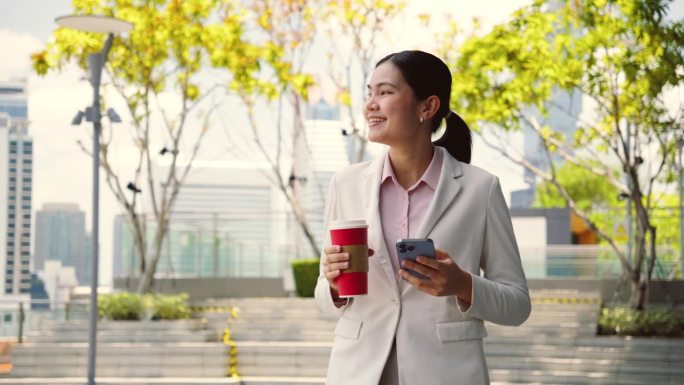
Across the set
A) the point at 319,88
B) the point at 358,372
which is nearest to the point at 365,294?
the point at 358,372

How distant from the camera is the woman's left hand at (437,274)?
66.9 inches

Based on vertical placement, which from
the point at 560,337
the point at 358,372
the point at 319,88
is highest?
the point at 319,88

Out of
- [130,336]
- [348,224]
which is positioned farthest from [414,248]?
[130,336]

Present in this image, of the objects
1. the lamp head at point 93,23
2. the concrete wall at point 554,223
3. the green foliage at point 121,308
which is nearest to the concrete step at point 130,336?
the green foliage at point 121,308

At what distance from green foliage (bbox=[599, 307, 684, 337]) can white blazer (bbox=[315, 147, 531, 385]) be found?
411 inches

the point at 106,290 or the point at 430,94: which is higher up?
the point at 430,94

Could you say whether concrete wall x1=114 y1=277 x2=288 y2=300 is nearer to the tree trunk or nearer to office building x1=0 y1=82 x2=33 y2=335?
the tree trunk

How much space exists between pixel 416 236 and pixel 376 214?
0.35ft

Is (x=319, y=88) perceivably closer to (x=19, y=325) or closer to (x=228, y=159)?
(x=228, y=159)

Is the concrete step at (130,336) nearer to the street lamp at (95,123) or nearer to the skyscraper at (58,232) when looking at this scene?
the street lamp at (95,123)

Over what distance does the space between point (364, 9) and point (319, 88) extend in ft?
5.26

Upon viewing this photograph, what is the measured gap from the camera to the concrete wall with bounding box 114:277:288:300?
16.5 meters

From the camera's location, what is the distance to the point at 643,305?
12.5m

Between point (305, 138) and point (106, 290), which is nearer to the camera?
point (106, 290)
